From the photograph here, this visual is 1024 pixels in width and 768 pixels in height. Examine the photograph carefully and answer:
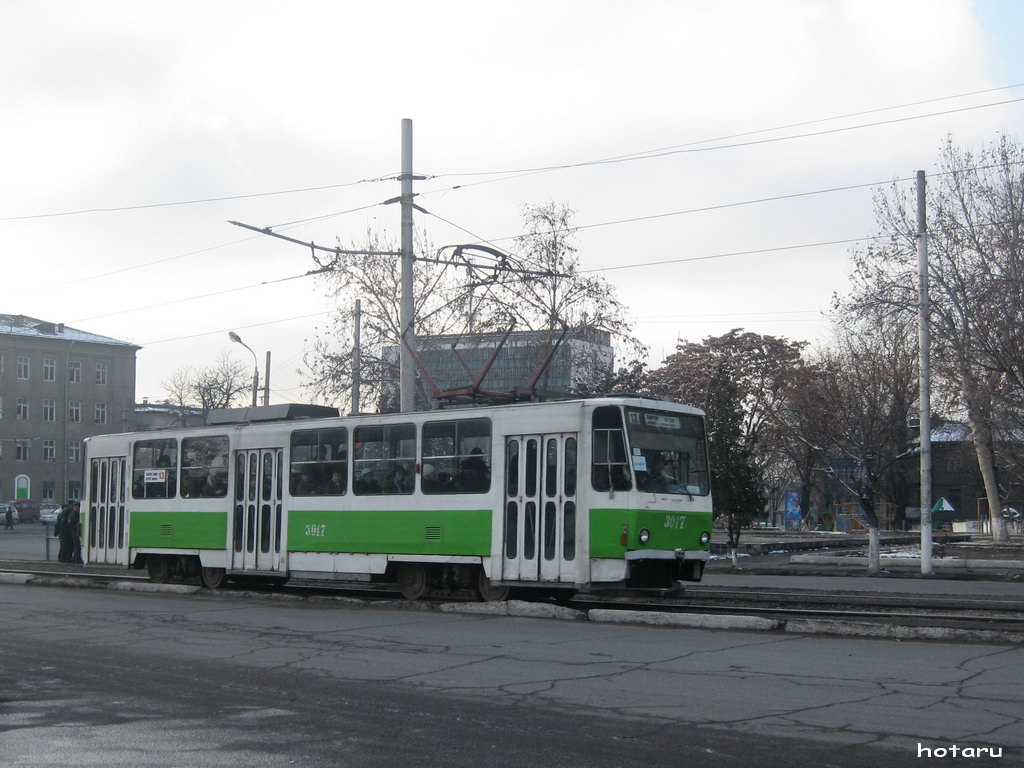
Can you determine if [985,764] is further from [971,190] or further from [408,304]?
[971,190]

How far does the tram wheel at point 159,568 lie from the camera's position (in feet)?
75.0

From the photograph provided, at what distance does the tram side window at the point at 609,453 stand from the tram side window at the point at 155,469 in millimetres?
9929

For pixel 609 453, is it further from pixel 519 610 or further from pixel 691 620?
pixel 691 620

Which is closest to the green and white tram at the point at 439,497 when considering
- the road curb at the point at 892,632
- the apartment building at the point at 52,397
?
the road curb at the point at 892,632

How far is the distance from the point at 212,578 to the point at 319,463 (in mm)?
3994

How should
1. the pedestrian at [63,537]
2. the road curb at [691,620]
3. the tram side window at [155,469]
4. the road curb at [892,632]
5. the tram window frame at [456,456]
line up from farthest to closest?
the pedestrian at [63,537]
the tram side window at [155,469]
the tram window frame at [456,456]
the road curb at [691,620]
the road curb at [892,632]

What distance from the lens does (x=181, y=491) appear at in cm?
2209

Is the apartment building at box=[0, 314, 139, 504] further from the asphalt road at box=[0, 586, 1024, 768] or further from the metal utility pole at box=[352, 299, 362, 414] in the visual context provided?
the asphalt road at box=[0, 586, 1024, 768]

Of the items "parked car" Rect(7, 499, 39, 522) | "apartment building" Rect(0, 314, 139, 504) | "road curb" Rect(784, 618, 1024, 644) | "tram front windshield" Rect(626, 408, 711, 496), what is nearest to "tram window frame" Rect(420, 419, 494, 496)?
"tram front windshield" Rect(626, 408, 711, 496)

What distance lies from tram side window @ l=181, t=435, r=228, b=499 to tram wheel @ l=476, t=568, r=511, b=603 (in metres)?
6.16

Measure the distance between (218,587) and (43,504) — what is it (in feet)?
208

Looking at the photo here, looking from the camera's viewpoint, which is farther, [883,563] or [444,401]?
[883,563]

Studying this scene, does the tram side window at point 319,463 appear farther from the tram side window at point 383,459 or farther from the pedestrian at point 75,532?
the pedestrian at point 75,532

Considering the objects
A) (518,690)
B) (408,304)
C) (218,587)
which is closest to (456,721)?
(518,690)
